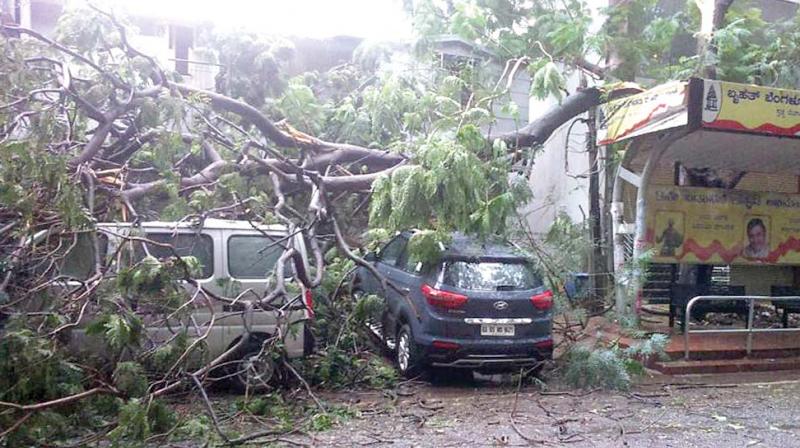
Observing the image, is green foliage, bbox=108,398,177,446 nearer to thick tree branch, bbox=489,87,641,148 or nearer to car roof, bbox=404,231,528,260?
car roof, bbox=404,231,528,260

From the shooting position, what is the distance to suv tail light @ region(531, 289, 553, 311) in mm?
7879

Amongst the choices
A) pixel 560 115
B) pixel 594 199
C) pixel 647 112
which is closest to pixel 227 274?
pixel 647 112

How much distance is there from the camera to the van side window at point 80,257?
249 inches

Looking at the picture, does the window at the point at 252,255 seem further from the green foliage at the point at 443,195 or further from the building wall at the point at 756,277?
the building wall at the point at 756,277

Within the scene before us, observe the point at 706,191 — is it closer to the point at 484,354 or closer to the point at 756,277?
the point at 756,277

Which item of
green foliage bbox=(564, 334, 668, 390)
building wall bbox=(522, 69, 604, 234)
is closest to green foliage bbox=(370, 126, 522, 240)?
green foliage bbox=(564, 334, 668, 390)

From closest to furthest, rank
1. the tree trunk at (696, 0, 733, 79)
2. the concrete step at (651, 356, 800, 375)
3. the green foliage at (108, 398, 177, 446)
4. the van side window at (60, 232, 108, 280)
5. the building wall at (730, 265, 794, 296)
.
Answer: the green foliage at (108, 398, 177, 446) → the van side window at (60, 232, 108, 280) → the concrete step at (651, 356, 800, 375) → the tree trunk at (696, 0, 733, 79) → the building wall at (730, 265, 794, 296)

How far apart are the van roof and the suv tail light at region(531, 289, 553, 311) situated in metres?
2.93

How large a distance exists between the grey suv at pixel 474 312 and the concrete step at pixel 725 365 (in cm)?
176

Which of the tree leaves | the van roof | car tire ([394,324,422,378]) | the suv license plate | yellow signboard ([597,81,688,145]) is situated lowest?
car tire ([394,324,422,378])

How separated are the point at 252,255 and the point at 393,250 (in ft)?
7.51

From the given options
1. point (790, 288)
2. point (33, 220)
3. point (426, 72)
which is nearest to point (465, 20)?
point (426, 72)

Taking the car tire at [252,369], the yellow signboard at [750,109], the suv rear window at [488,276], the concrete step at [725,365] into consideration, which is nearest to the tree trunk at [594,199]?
the concrete step at [725,365]

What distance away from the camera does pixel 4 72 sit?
6.31 meters
